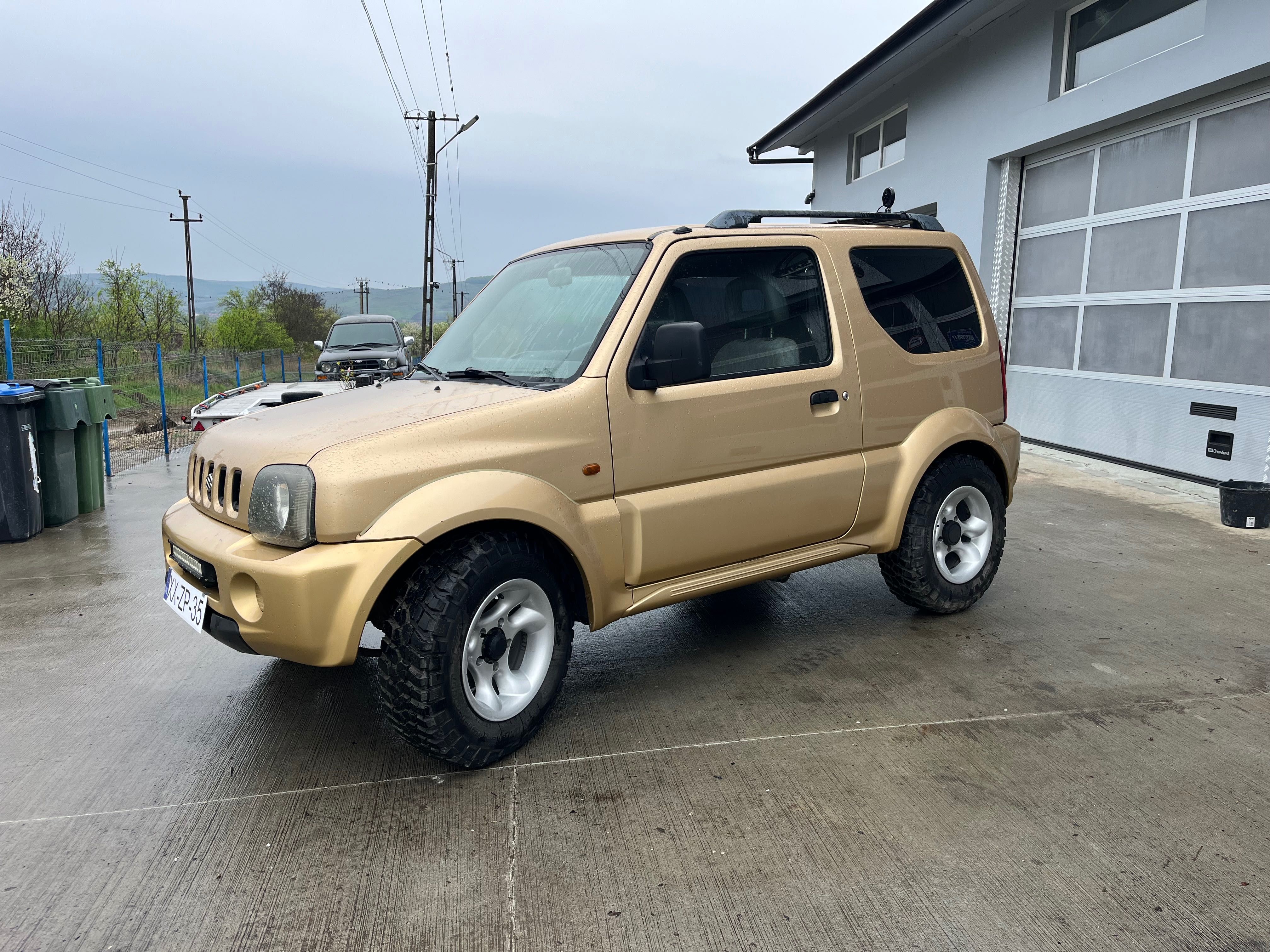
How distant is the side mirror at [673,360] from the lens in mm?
3209

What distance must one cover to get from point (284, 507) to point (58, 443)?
18.0 feet

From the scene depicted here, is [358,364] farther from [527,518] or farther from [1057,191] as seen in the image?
[527,518]

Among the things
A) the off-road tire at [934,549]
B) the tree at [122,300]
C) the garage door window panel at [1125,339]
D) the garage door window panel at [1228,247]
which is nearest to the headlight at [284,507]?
A: the off-road tire at [934,549]

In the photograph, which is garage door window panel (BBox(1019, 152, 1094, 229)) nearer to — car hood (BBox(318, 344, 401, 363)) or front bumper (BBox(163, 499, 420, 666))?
front bumper (BBox(163, 499, 420, 666))

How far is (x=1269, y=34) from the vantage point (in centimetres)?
667

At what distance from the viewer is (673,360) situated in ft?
10.8

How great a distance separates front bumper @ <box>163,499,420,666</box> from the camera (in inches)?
108

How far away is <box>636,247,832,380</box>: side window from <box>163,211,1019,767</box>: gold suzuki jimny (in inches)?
0.4

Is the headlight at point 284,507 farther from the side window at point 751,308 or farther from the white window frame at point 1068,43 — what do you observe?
the white window frame at point 1068,43

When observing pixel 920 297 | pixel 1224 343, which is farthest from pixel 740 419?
pixel 1224 343

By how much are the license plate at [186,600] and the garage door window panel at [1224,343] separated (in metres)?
7.87

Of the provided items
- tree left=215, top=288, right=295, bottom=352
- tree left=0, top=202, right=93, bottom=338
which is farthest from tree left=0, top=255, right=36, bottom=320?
tree left=215, top=288, right=295, bottom=352

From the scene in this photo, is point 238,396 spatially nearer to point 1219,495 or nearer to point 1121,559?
point 1121,559

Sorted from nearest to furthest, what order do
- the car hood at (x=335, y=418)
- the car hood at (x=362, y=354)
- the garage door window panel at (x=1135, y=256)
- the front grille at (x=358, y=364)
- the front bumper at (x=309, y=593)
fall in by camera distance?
the front bumper at (x=309, y=593) < the car hood at (x=335, y=418) < the garage door window panel at (x=1135, y=256) < the front grille at (x=358, y=364) < the car hood at (x=362, y=354)
